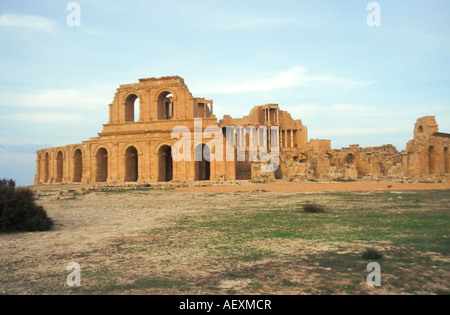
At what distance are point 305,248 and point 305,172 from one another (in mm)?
25410

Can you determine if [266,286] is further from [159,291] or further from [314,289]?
[159,291]

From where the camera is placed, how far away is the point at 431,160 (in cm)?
3525

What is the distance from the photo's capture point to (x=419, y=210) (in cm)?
870

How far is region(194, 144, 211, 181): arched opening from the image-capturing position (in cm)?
2911

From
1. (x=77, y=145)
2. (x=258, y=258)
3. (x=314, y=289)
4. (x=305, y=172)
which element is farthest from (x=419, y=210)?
(x=77, y=145)

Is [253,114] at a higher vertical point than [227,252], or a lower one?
higher

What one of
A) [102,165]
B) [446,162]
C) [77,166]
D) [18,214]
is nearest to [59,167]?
[77,166]


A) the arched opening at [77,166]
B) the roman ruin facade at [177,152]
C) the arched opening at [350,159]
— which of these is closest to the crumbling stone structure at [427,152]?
the roman ruin facade at [177,152]

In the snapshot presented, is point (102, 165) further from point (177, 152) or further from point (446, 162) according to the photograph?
point (446, 162)

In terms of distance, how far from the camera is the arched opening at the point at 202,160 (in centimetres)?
2911

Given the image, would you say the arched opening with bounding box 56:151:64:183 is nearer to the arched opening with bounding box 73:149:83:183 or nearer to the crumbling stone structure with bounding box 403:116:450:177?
the arched opening with bounding box 73:149:83:183

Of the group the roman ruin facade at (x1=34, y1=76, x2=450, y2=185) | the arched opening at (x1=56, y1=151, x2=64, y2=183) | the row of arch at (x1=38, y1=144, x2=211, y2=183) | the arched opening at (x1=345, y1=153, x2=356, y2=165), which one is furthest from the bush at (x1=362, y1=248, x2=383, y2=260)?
the arched opening at (x1=56, y1=151, x2=64, y2=183)

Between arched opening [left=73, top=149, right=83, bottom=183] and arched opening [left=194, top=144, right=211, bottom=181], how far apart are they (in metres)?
14.3

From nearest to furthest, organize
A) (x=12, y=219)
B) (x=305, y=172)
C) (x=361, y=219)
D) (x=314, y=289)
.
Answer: (x=314, y=289), (x=12, y=219), (x=361, y=219), (x=305, y=172)
